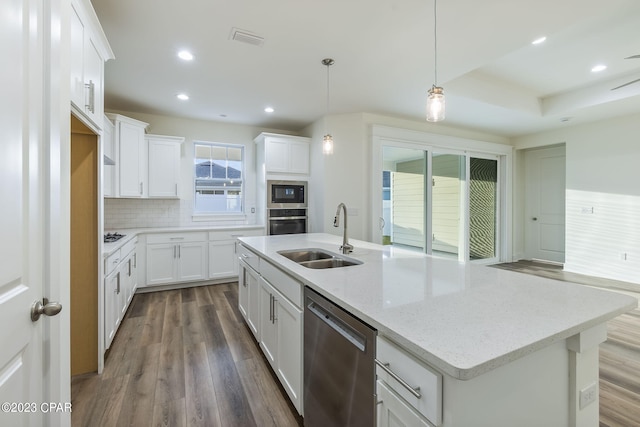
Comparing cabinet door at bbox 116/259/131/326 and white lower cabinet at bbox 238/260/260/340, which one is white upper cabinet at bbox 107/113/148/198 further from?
white lower cabinet at bbox 238/260/260/340

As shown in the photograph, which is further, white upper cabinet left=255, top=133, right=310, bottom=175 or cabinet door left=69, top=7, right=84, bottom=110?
white upper cabinet left=255, top=133, right=310, bottom=175

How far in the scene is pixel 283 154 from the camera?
183 inches

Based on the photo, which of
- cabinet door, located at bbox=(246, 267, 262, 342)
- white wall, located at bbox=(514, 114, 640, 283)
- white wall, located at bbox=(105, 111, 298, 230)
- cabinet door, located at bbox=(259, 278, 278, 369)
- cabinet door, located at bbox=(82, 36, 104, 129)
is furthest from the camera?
white wall, located at bbox=(514, 114, 640, 283)

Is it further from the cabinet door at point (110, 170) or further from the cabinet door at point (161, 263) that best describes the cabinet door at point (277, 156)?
the cabinet door at point (110, 170)

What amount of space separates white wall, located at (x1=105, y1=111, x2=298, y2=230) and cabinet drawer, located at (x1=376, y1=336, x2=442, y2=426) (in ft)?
14.6

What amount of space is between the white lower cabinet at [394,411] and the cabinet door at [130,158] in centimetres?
401

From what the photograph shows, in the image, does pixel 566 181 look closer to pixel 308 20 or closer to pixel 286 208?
pixel 286 208

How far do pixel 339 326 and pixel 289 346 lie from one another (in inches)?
25.6

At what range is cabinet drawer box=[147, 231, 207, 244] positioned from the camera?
13.0 feet

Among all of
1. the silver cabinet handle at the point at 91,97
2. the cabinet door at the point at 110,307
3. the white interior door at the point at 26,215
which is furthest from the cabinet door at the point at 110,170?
the white interior door at the point at 26,215

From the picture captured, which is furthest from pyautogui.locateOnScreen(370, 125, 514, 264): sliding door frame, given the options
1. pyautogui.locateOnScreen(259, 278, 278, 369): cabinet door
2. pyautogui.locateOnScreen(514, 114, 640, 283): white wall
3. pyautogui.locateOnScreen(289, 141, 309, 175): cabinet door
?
pyautogui.locateOnScreen(259, 278, 278, 369): cabinet door

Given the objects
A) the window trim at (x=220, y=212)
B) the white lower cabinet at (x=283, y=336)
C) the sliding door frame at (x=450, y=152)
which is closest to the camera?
the white lower cabinet at (x=283, y=336)

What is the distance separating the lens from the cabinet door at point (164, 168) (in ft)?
13.6

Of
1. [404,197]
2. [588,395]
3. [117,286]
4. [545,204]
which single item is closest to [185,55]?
[117,286]
